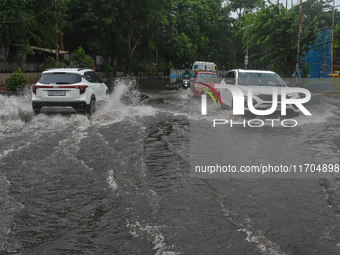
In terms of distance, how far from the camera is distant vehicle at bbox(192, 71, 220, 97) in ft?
73.3

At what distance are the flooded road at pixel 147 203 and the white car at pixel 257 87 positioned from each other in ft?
10.4

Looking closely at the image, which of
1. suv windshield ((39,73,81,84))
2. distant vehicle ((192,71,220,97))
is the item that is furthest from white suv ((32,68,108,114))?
distant vehicle ((192,71,220,97))

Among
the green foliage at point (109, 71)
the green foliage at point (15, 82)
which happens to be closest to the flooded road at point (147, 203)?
the green foliage at point (15, 82)

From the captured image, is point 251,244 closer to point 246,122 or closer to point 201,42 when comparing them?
point 246,122

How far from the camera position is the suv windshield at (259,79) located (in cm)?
1412

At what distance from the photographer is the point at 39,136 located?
9883 mm

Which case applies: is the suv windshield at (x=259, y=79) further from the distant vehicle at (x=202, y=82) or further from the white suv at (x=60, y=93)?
the distant vehicle at (x=202, y=82)

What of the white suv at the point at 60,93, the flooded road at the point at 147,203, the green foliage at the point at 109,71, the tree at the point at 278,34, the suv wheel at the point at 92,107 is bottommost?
the flooded road at the point at 147,203

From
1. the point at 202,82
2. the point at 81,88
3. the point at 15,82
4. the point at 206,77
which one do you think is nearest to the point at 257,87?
the point at 81,88

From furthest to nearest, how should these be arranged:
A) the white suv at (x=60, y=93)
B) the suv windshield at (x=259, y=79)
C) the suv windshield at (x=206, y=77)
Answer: the suv windshield at (x=206, y=77), the suv windshield at (x=259, y=79), the white suv at (x=60, y=93)

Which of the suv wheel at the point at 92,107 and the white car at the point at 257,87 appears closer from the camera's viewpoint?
the white car at the point at 257,87

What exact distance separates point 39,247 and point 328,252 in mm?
2851

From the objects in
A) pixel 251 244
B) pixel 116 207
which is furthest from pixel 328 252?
pixel 116 207

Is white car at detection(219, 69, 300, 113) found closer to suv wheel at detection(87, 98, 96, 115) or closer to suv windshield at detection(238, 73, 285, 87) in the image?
suv windshield at detection(238, 73, 285, 87)
